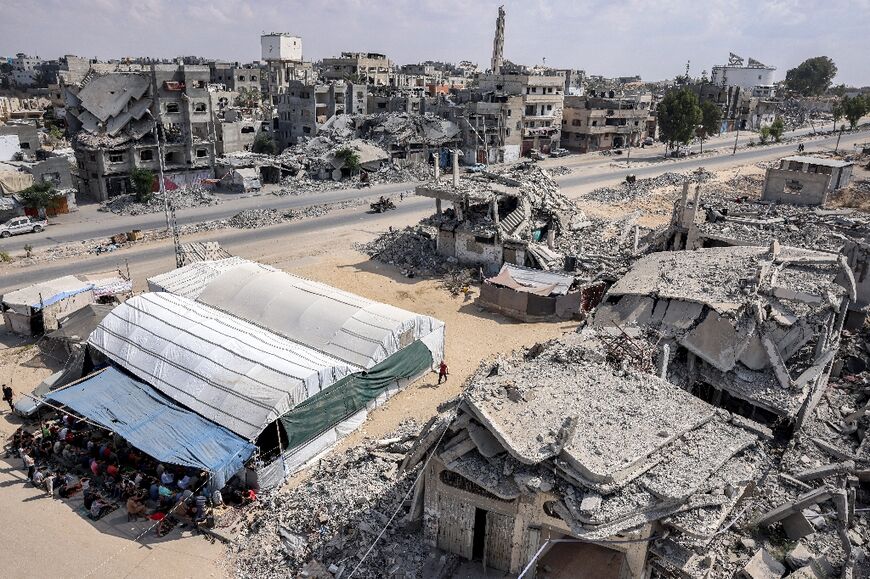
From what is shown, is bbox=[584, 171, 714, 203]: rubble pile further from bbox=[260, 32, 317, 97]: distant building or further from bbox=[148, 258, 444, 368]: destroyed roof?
bbox=[260, 32, 317, 97]: distant building

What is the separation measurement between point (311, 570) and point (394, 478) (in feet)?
10.2

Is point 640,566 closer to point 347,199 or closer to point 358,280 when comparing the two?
point 358,280

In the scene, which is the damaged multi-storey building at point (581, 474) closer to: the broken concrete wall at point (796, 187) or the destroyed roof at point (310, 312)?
the destroyed roof at point (310, 312)

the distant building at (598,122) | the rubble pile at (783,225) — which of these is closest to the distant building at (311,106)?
the distant building at (598,122)

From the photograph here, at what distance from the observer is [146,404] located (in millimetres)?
17969

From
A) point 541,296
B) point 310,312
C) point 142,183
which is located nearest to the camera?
point 310,312

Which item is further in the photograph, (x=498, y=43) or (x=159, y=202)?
(x=498, y=43)

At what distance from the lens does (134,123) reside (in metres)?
49.1

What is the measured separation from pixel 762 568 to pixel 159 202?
47.4 metres

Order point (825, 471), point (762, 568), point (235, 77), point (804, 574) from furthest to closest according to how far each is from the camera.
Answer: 1. point (235, 77)
2. point (825, 471)
3. point (762, 568)
4. point (804, 574)

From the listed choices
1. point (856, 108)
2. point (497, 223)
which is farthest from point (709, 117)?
point (497, 223)

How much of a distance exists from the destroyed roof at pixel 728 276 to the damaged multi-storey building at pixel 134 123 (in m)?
38.9

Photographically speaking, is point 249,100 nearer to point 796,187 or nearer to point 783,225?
point 796,187

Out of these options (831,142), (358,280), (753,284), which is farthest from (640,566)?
(831,142)
